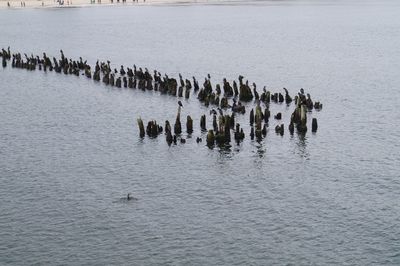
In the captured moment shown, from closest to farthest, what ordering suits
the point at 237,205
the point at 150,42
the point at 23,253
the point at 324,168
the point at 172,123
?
the point at 23,253 → the point at 237,205 → the point at 324,168 → the point at 172,123 → the point at 150,42

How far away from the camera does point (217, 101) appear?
7644 centimetres

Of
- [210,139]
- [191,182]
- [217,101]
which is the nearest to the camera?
[191,182]

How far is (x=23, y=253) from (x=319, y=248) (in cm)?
1923

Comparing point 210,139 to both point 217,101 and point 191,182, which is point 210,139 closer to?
point 191,182

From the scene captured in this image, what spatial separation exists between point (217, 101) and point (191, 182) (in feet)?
83.2

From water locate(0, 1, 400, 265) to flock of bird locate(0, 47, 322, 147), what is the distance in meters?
1.43

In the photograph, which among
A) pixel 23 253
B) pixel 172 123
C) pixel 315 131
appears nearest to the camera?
A: pixel 23 253

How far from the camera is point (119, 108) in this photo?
257 ft

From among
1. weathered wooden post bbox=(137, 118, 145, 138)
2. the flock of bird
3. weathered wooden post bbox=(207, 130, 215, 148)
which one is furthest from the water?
the flock of bird

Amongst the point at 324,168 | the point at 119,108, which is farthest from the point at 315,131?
the point at 119,108

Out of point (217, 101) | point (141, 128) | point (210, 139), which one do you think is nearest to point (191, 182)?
point (210, 139)

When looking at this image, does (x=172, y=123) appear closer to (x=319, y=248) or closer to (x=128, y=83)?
(x=128, y=83)

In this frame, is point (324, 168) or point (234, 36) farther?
point (234, 36)

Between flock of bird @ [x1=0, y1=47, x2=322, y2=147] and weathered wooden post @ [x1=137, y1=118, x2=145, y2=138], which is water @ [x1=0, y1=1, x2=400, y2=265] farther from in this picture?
flock of bird @ [x1=0, y1=47, x2=322, y2=147]
